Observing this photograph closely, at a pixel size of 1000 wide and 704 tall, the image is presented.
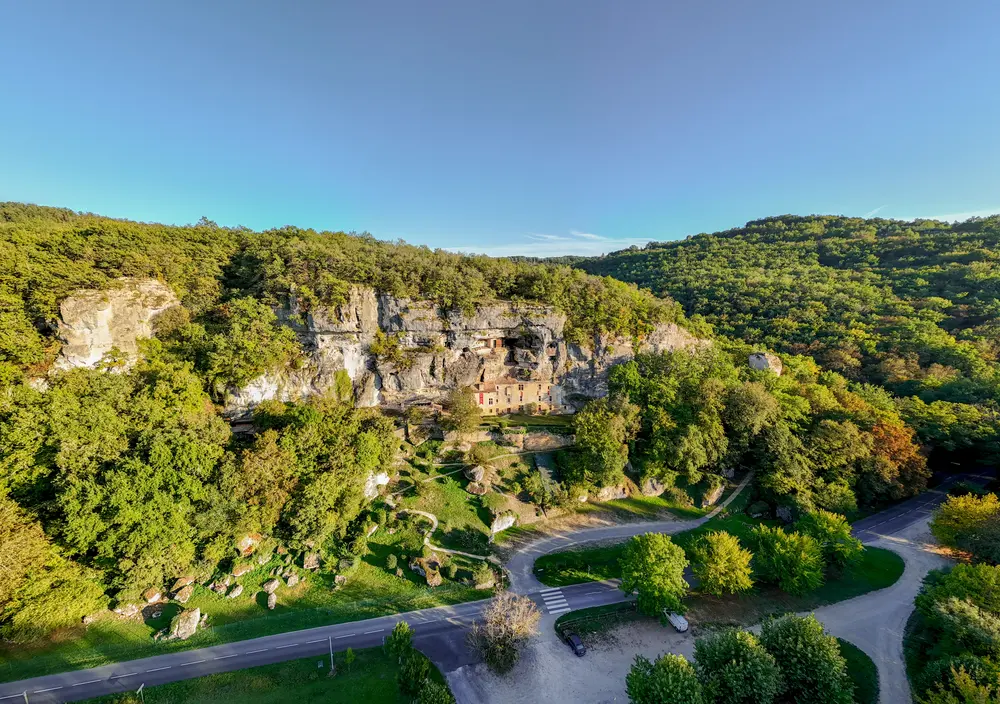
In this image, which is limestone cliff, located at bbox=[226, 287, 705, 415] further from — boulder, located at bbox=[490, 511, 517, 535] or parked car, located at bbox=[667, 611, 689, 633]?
parked car, located at bbox=[667, 611, 689, 633]

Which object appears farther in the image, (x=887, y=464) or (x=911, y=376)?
(x=911, y=376)

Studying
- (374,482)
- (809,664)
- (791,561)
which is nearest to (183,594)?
(374,482)

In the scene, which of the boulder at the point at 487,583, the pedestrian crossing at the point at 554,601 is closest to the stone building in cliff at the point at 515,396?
the boulder at the point at 487,583

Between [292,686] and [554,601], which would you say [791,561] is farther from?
[292,686]

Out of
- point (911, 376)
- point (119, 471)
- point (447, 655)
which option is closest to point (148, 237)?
point (119, 471)

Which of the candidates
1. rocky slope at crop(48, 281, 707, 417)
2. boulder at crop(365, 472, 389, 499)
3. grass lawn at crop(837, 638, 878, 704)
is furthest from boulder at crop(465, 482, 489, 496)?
grass lawn at crop(837, 638, 878, 704)

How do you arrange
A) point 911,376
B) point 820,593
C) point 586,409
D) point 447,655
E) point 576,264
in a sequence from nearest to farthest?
point 447,655
point 820,593
point 586,409
point 911,376
point 576,264

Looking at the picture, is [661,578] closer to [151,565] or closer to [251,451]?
[251,451]
